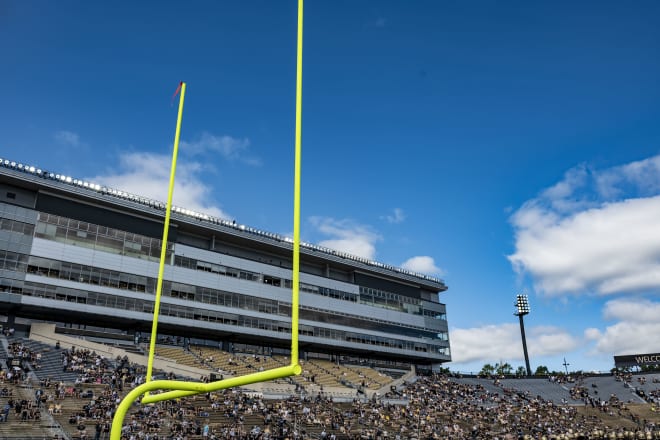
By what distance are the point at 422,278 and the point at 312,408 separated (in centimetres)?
3703

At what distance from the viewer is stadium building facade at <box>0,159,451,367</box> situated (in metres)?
42.2

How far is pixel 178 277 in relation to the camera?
49.2 metres

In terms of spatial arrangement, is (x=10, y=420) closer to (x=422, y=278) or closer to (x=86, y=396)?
(x=86, y=396)

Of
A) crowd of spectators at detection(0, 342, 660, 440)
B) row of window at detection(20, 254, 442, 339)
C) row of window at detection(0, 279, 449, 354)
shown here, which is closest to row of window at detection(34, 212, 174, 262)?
row of window at detection(20, 254, 442, 339)

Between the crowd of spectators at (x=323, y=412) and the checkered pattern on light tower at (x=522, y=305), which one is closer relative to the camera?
the crowd of spectators at (x=323, y=412)

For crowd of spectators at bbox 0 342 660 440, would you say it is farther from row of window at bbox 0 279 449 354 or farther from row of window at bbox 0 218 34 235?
row of window at bbox 0 218 34 235

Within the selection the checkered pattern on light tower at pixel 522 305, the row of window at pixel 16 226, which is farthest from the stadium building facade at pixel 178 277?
the checkered pattern on light tower at pixel 522 305

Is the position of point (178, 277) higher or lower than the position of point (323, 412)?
higher

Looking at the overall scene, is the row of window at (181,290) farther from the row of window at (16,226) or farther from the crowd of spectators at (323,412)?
the crowd of spectators at (323,412)

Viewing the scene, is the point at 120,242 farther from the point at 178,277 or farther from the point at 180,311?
the point at 180,311

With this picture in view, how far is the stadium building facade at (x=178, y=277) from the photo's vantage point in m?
42.2

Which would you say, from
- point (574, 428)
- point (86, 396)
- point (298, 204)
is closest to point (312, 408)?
point (86, 396)

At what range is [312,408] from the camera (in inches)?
1604

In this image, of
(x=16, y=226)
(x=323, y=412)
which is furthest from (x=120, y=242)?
(x=323, y=412)
